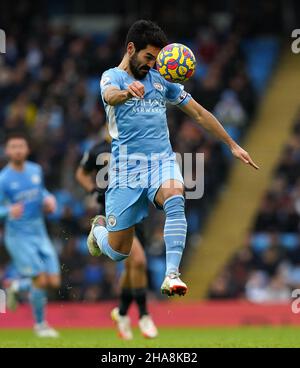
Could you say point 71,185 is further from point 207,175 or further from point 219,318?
point 219,318

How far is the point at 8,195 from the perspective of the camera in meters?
15.5

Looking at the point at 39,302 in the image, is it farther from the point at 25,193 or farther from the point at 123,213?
the point at 123,213

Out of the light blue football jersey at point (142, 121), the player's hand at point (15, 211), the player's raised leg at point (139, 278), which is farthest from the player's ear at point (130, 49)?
the player's hand at point (15, 211)

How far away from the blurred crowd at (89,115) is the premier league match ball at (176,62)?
9.17 m

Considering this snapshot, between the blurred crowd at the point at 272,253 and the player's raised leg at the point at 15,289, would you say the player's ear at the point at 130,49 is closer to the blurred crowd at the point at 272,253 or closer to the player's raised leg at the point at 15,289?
the player's raised leg at the point at 15,289

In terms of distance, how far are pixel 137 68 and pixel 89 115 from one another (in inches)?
486

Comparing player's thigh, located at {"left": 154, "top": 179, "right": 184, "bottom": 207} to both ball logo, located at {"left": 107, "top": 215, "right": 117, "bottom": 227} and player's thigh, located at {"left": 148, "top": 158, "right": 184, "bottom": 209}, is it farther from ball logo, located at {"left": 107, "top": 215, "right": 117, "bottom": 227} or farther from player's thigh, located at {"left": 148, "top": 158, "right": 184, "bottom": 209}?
ball logo, located at {"left": 107, "top": 215, "right": 117, "bottom": 227}

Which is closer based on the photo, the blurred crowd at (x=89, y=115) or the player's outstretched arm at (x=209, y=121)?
the player's outstretched arm at (x=209, y=121)

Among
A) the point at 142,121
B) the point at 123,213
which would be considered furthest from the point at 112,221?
the point at 142,121

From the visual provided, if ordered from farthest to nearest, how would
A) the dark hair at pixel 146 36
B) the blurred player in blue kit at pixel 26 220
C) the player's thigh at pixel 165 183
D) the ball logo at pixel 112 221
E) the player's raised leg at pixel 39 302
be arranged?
the blurred player in blue kit at pixel 26 220 < the player's raised leg at pixel 39 302 < the ball logo at pixel 112 221 < the dark hair at pixel 146 36 < the player's thigh at pixel 165 183

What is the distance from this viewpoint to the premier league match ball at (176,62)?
391 inches

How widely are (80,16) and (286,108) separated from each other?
6029 mm

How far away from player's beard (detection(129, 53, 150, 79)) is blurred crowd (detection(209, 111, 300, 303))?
9351 millimetres

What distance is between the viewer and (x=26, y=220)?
51.5 feet
